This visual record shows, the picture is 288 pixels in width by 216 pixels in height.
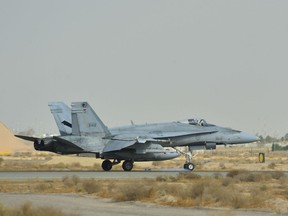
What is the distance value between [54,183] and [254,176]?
1109 cm

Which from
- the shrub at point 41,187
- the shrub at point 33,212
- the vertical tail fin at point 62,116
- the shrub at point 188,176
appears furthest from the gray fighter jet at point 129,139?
the shrub at point 33,212

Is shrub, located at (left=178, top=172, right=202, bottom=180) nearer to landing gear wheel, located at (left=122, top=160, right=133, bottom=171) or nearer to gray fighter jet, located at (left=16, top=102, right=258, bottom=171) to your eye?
gray fighter jet, located at (left=16, top=102, right=258, bottom=171)

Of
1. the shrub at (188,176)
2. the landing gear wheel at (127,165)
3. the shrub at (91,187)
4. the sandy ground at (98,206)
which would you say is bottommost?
the sandy ground at (98,206)

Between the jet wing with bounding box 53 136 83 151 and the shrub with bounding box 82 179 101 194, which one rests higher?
the jet wing with bounding box 53 136 83 151

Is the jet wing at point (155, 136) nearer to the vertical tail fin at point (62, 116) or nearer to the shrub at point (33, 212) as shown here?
the vertical tail fin at point (62, 116)

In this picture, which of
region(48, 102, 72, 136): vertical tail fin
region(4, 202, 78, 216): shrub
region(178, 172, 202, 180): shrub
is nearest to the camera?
region(4, 202, 78, 216): shrub

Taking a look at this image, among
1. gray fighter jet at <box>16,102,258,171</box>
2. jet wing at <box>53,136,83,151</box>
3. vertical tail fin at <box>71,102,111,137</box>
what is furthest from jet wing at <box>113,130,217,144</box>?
jet wing at <box>53,136,83,151</box>

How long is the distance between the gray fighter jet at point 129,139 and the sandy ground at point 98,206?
18821mm

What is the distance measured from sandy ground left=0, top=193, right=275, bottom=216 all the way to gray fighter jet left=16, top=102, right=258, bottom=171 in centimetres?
1882

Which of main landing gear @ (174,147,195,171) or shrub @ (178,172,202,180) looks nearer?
shrub @ (178,172,202,180)

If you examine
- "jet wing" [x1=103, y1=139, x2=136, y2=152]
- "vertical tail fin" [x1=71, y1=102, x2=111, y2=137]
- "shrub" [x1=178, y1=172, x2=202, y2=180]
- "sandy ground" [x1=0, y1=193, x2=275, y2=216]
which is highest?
"vertical tail fin" [x1=71, y1=102, x2=111, y2=137]

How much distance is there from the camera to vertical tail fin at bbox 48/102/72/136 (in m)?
56.7

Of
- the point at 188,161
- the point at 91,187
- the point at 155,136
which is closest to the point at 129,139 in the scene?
the point at 155,136

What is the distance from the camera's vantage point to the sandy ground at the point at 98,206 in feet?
76.2
